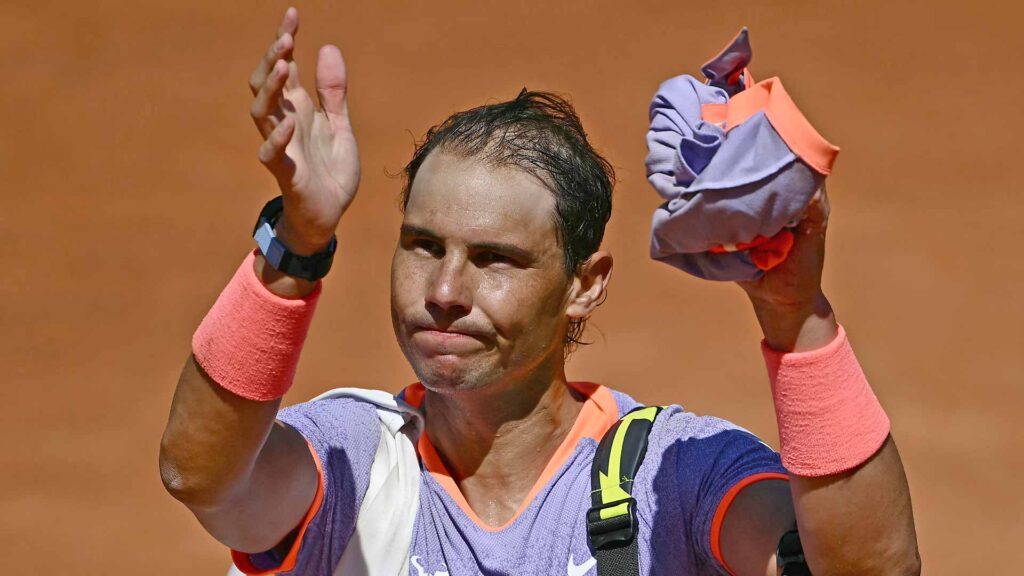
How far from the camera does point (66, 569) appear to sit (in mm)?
6910

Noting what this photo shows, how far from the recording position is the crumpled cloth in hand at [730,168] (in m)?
2.61

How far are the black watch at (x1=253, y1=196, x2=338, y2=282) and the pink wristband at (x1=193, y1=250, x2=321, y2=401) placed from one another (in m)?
0.06

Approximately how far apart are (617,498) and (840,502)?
21.2 inches

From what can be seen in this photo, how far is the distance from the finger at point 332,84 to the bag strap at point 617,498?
0.95m

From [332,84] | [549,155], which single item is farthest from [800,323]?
[332,84]

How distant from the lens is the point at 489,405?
11.4ft

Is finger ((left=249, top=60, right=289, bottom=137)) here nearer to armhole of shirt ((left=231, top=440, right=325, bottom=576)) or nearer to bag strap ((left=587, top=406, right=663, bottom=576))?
armhole of shirt ((left=231, top=440, right=325, bottom=576))

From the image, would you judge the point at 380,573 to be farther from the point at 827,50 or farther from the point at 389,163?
the point at 827,50

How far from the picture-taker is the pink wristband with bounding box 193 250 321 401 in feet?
9.90

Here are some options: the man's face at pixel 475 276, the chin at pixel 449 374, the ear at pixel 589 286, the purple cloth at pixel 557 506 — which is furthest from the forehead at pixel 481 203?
the purple cloth at pixel 557 506

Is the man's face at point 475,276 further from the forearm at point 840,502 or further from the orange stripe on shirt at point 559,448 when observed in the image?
the forearm at point 840,502

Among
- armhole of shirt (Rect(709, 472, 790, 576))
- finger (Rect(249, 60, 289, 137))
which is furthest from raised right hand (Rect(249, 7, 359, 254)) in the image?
armhole of shirt (Rect(709, 472, 790, 576))

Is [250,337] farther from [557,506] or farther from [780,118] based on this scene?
[780,118]

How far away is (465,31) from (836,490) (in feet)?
26.0
